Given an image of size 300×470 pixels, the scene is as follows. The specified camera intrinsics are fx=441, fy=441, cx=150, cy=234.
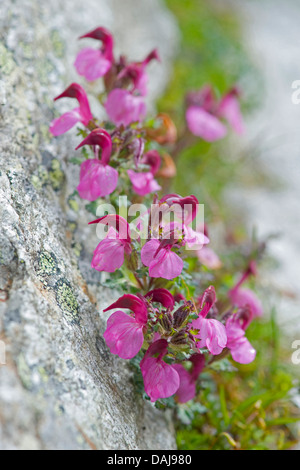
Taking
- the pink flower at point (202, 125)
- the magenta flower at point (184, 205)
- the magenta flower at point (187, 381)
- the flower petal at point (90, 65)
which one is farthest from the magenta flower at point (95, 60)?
the magenta flower at point (187, 381)

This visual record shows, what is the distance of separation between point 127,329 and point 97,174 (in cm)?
54

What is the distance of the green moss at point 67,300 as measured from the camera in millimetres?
1261

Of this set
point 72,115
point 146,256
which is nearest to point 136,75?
point 72,115

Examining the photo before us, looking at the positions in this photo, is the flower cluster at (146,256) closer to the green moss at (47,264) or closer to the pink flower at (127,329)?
the pink flower at (127,329)

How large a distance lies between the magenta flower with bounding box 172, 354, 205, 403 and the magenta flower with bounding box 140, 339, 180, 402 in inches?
9.4

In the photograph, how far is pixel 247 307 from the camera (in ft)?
5.14

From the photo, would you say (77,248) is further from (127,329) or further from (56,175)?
(127,329)

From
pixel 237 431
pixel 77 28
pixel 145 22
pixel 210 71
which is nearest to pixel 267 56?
pixel 210 71

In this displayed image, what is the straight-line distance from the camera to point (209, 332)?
1.30 metres

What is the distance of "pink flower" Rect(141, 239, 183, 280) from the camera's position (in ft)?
4.26

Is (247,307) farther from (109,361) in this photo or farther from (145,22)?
(145,22)

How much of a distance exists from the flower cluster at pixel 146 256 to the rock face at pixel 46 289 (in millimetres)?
105

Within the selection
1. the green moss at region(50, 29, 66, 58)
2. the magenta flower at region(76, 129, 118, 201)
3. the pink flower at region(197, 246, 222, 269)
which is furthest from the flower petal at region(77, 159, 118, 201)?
the green moss at region(50, 29, 66, 58)
